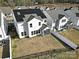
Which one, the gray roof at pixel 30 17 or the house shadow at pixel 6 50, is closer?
the house shadow at pixel 6 50

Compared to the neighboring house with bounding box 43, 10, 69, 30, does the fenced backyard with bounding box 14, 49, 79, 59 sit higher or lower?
lower

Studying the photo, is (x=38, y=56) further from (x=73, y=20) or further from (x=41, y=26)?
(x=73, y=20)

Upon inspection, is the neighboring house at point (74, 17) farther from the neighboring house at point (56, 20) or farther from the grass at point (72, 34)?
the grass at point (72, 34)

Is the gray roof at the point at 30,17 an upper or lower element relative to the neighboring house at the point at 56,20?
upper

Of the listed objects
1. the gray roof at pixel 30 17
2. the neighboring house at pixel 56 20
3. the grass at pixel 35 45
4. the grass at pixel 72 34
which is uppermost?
the gray roof at pixel 30 17

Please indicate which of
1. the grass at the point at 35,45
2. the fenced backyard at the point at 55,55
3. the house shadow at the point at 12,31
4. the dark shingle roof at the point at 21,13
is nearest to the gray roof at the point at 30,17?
the dark shingle roof at the point at 21,13

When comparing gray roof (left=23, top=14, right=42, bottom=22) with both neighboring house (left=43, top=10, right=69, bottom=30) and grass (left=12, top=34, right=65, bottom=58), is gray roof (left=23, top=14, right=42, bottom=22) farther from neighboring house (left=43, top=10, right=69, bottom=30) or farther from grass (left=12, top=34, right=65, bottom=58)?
grass (left=12, top=34, right=65, bottom=58)

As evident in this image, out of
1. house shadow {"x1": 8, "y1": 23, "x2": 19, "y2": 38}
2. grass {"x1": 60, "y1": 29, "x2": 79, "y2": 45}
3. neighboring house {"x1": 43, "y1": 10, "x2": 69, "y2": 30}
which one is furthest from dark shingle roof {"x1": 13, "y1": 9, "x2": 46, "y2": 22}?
grass {"x1": 60, "y1": 29, "x2": 79, "y2": 45}
